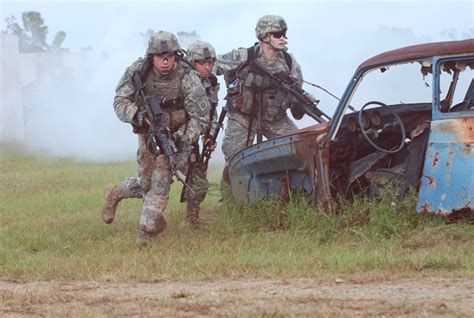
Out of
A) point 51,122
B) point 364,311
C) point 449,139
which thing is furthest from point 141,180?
point 51,122

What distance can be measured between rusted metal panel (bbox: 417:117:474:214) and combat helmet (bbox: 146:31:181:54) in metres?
2.74

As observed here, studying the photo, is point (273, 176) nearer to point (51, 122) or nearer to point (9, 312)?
point (9, 312)

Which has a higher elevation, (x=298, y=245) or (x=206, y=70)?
(x=206, y=70)

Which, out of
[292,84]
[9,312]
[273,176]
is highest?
[292,84]

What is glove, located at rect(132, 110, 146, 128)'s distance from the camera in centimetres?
1036

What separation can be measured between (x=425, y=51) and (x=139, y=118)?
274 centimetres

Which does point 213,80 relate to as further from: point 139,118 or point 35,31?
point 35,31

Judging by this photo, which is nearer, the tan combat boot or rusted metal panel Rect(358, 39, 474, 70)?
rusted metal panel Rect(358, 39, 474, 70)

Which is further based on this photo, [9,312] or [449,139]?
[449,139]

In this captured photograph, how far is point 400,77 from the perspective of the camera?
66.5 ft

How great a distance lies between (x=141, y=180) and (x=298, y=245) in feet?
7.13

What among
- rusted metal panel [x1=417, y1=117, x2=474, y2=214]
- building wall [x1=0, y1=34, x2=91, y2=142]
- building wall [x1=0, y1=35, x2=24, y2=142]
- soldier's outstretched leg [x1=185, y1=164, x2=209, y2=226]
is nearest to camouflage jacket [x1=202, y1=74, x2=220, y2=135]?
soldier's outstretched leg [x1=185, y1=164, x2=209, y2=226]

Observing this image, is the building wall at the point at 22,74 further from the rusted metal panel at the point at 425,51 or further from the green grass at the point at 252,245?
the rusted metal panel at the point at 425,51

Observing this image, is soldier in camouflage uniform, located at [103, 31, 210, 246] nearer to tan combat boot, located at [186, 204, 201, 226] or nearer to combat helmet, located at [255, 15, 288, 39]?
tan combat boot, located at [186, 204, 201, 226]
